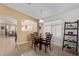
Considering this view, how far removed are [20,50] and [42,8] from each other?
124cm

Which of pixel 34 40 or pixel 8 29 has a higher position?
pixel 8 29

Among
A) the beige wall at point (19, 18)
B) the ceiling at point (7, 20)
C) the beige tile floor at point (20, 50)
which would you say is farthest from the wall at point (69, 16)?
the ceiling at point (7, 20)

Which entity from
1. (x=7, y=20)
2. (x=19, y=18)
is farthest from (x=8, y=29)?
(x=19, y=18)

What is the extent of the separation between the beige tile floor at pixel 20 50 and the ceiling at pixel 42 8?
816mm

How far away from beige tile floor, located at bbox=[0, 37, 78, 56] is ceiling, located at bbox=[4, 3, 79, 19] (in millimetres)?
816

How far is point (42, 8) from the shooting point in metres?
2.81

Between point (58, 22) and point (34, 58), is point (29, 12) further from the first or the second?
point (34, 58)

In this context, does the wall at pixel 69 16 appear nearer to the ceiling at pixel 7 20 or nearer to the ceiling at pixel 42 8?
the ceiling at pixel 42 8

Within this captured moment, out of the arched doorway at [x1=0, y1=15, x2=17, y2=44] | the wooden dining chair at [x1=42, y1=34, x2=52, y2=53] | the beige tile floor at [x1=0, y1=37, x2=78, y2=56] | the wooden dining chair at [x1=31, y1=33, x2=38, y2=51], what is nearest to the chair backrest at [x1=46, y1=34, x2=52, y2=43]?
the wooden dining chair at [x1=42, y1=34, x2=52, y2=53]

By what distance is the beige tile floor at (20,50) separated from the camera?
273 centimetres

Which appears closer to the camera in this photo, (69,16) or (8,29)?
(69,16)

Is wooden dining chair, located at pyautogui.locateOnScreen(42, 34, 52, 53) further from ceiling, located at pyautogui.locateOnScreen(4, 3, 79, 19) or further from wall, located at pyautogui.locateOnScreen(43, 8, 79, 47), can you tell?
ceiling, located at pyautogui.locateOnScreen(4, 3, 79, 19)

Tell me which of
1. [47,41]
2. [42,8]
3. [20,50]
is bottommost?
[20,50]

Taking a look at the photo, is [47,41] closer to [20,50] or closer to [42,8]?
[20,50]
